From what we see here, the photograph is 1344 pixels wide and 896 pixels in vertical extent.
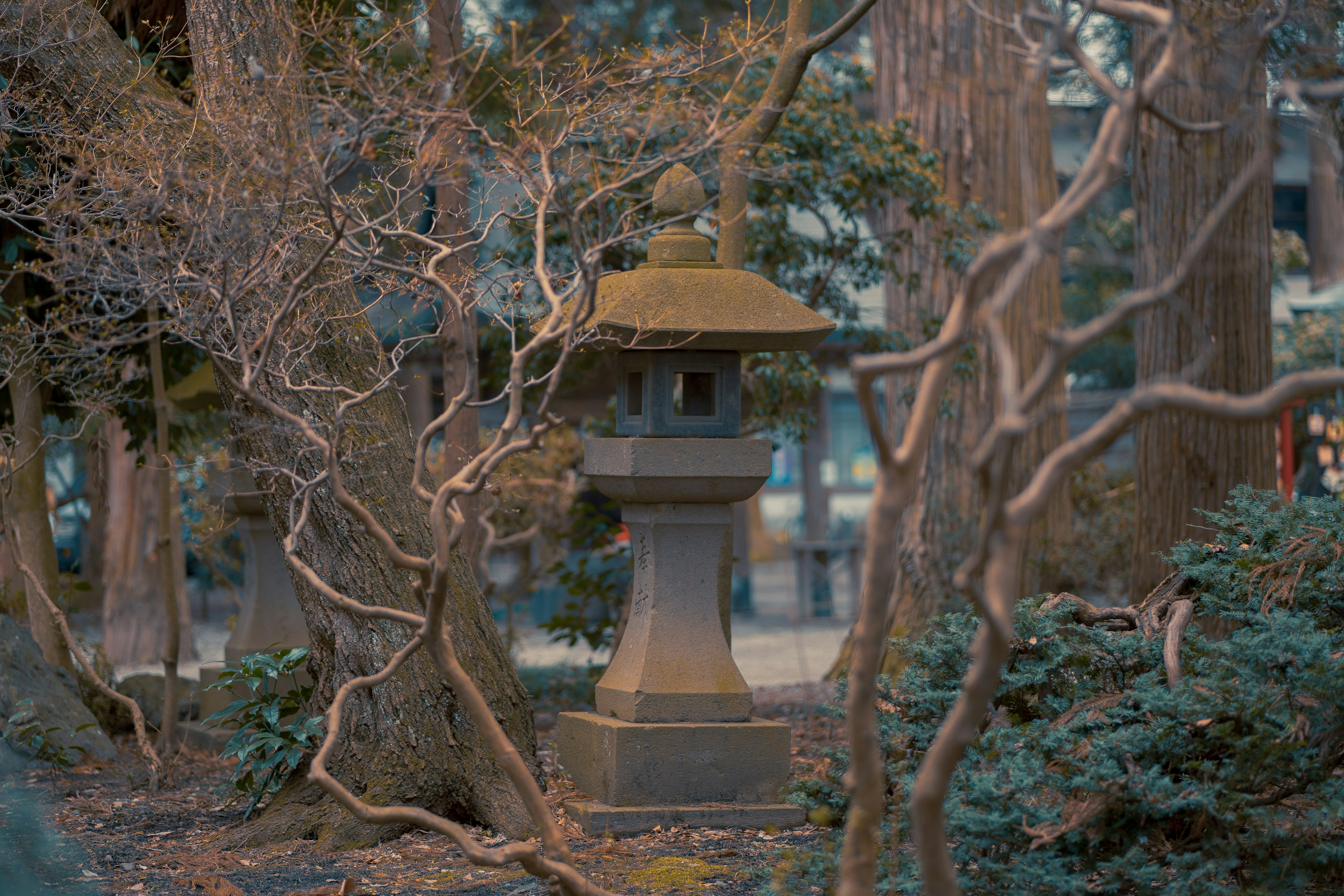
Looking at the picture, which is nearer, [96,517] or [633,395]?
[633,395]

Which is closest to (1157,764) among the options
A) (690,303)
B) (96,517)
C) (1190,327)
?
(690,303)

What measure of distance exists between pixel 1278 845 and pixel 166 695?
17.1 ft

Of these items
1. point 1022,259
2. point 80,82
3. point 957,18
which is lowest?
point 1022,259

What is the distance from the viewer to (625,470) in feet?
16.7

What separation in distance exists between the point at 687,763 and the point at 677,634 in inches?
21.1

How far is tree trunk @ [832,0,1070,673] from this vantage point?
29.0 feet

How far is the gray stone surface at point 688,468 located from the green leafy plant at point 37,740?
318 cm

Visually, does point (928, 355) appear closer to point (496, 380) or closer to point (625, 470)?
point (625, 470)

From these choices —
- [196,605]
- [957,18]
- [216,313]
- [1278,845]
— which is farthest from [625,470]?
[196,605]

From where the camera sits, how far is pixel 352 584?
16.3 ft

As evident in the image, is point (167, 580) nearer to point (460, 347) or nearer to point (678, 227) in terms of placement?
point (460, 347)

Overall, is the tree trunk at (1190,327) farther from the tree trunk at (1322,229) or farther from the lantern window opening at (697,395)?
the tree trunk at (1322,229)

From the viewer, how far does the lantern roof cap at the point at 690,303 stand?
197 inches

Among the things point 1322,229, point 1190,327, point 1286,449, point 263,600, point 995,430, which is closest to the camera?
point 995,430
